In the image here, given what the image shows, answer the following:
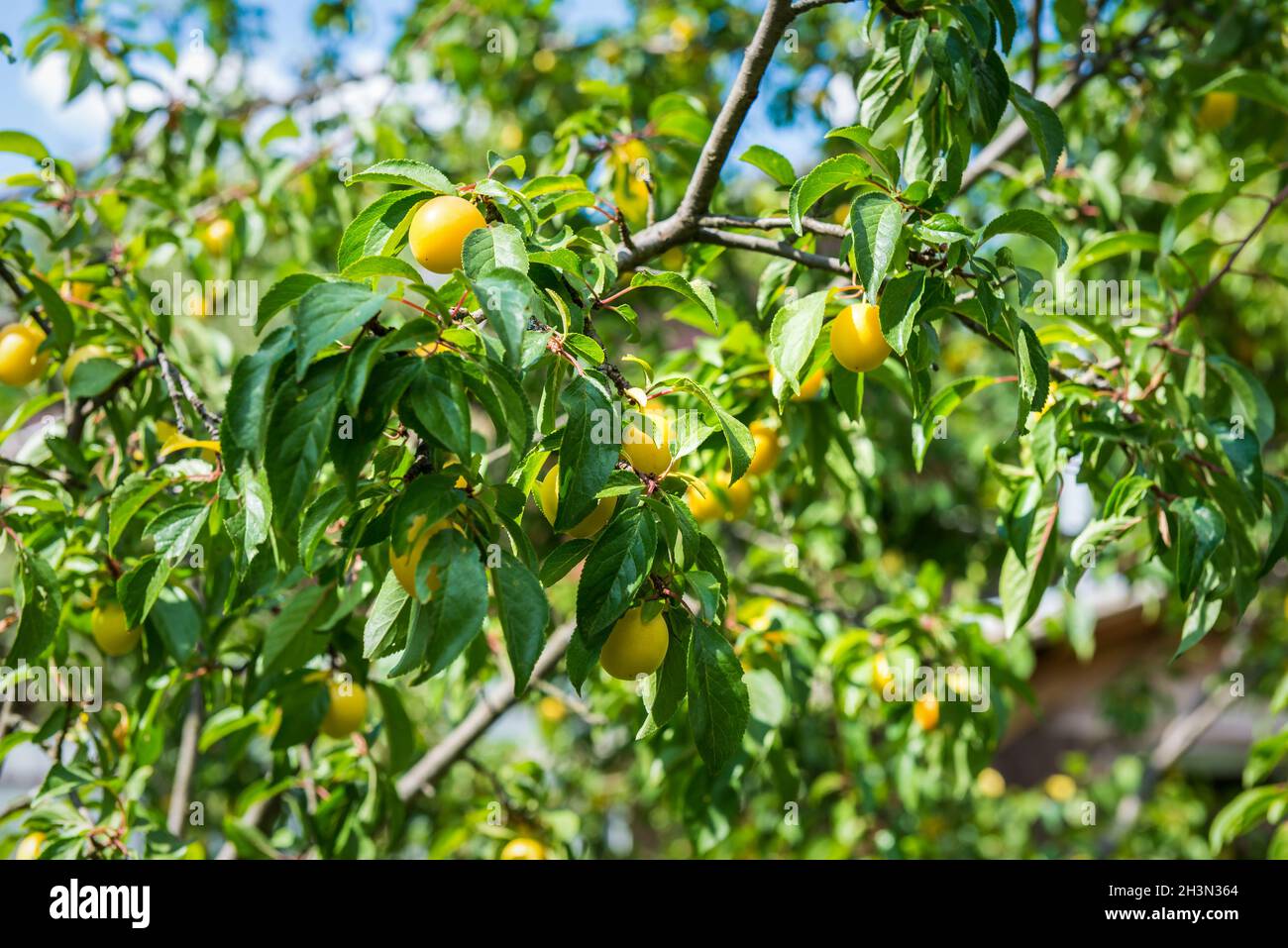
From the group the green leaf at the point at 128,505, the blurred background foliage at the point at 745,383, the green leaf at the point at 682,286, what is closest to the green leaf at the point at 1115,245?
the blurred background foliage at the point at 745,383

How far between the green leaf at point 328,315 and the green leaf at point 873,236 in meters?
0.44

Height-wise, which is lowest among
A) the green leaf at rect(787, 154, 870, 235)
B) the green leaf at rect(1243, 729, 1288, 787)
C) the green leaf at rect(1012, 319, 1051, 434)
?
the green leaf at rect(1243, 729, 1288, 787)

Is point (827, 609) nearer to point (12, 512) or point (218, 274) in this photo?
point (12, 512)

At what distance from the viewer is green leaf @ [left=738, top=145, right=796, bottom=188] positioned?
1122 millimetres

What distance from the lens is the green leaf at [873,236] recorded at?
93 cm

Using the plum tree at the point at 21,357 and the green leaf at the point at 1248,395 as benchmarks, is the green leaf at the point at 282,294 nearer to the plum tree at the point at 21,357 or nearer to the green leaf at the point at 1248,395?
the plum tree at the point at 21,357

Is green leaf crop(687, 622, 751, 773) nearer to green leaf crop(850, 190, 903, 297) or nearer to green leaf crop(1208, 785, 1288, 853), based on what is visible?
green leaf crop(850, 190, 903, 297)

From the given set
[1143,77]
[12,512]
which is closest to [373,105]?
[12,512]

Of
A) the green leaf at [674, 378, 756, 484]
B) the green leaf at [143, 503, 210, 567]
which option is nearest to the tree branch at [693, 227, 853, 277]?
the green leaf at [674, 378, 756, 484]

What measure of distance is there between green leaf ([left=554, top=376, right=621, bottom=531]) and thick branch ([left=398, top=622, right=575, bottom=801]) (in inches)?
39.8

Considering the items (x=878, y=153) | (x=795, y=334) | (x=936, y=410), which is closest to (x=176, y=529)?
(x=795, y=334)

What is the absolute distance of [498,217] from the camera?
963 mm

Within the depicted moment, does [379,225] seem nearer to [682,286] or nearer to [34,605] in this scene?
[682,286]
